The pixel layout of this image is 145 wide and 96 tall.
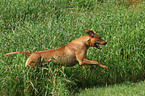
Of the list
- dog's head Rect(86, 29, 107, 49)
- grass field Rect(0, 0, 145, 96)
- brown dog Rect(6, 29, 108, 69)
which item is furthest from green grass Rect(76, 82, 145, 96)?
dog's head Rect(86, 29, 107, 49)

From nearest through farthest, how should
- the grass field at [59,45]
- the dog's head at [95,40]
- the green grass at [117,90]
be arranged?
1. the dog's head at [95,40]
2. the grass field at [59,45]
3. the green grass at [117,90]

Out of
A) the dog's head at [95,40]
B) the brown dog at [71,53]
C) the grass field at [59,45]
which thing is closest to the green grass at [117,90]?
the grass field at [59,45]

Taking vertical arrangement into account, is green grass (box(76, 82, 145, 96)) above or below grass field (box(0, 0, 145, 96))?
below

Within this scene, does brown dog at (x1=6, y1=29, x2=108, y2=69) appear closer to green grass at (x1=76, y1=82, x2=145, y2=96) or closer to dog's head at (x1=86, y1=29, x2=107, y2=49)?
dog's head at (x1=86, y1=29, x2=107, y2=49)

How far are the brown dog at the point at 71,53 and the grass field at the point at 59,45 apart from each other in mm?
266

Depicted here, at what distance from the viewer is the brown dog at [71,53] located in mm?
4418

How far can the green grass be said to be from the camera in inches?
201

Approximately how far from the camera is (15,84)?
16.2 feet

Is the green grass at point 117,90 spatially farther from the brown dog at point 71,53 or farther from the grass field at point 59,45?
the brown dog at point 71,53

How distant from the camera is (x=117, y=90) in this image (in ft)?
17.3

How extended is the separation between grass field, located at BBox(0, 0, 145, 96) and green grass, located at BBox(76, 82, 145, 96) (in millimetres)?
267

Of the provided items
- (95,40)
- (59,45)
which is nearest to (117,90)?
(95,40)

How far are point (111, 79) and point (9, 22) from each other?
445 centimetres

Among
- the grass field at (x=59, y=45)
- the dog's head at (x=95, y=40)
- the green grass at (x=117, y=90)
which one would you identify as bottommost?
the green grass at (x=117, y=90)
